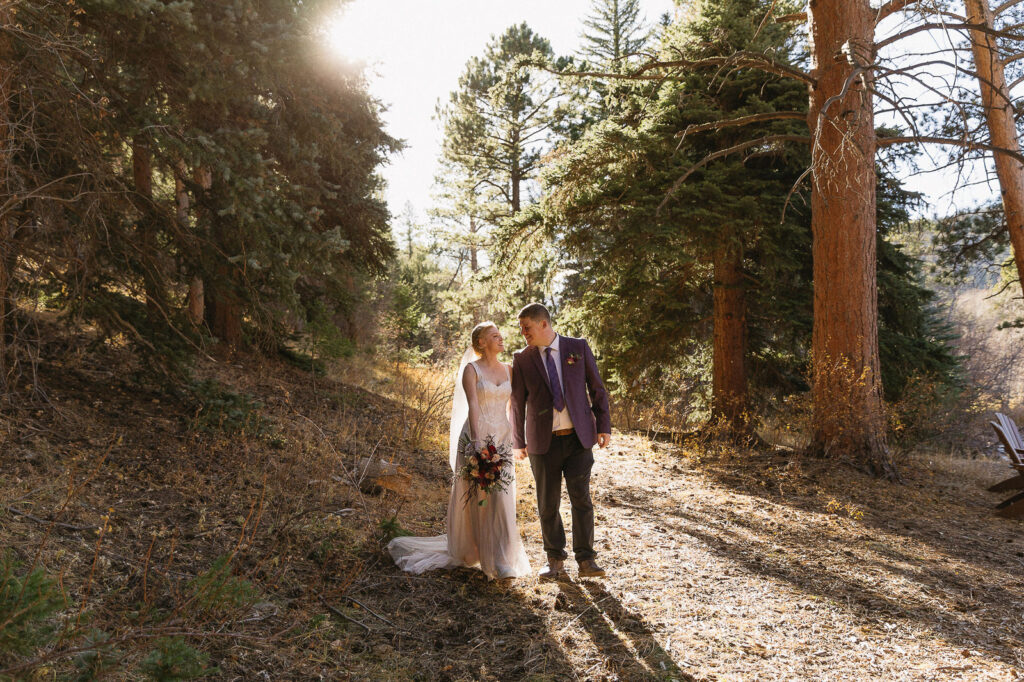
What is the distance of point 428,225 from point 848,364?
69.9 ft

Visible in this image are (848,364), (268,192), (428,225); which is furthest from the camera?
(428,225)

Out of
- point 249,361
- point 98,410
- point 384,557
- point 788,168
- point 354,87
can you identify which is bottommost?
point 384,557

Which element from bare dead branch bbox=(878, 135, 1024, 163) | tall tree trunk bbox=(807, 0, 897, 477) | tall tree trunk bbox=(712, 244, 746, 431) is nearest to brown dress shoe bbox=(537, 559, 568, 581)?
tall tree trunk bbox=(807, 0, 897, 477)

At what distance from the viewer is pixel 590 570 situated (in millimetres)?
4688

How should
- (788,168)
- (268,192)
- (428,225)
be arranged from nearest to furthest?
(268,192) < (788,168) < (428,225)

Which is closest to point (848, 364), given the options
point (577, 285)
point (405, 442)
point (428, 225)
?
point (577, 285)

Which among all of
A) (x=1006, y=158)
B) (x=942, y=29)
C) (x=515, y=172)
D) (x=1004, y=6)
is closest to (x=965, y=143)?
(x=942, y=29)

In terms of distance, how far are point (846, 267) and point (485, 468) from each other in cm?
610

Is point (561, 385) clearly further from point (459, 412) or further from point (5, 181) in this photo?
point (5, 181)

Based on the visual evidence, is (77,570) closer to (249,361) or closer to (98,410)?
(98,410)

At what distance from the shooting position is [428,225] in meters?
27.1

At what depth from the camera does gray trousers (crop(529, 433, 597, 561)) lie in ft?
15.7

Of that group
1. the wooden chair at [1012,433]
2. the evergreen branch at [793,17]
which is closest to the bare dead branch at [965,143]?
the evergreen branch at [793,17]

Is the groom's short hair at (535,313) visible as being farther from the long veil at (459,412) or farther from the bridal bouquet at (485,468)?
the bridal bouquet at (485,468)
